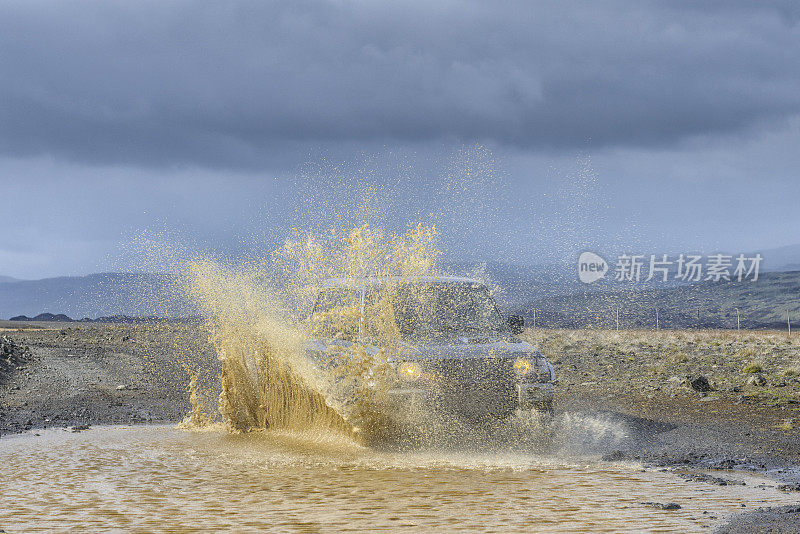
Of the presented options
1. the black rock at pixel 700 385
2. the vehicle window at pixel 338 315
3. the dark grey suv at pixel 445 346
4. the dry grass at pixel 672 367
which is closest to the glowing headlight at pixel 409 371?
the dark grey suv at pixel 445 346

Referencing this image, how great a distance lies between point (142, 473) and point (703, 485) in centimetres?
525

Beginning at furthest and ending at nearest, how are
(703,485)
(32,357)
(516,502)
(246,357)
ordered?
(32,357) → (246,357) → (703,485) → (516,502)

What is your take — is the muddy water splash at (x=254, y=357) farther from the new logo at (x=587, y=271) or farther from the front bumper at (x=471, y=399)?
A: the new logo at (x=587, y=271)

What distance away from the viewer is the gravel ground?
8773 mm

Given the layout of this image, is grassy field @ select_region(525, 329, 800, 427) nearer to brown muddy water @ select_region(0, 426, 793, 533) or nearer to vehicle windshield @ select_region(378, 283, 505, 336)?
vehicle windshield @ select_region(378, 283, 505, 336)

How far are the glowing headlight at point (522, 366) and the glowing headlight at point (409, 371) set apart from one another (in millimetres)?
1141

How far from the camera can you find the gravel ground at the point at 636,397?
28.8ft

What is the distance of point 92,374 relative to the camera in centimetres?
1986

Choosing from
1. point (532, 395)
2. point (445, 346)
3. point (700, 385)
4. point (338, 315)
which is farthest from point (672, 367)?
point (445, 346)

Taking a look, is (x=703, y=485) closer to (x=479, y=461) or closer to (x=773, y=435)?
(x=479, y=461)

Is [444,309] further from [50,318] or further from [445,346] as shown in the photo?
[50,318]

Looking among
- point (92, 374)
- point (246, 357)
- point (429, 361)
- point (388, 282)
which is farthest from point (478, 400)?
point (92, 374)

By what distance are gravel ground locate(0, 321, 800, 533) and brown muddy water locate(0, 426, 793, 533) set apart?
30.8 inches

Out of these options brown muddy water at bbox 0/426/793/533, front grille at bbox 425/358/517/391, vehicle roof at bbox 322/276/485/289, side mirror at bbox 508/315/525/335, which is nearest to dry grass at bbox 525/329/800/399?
side mirror at bbox 508/315/525/335
